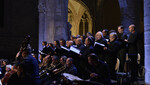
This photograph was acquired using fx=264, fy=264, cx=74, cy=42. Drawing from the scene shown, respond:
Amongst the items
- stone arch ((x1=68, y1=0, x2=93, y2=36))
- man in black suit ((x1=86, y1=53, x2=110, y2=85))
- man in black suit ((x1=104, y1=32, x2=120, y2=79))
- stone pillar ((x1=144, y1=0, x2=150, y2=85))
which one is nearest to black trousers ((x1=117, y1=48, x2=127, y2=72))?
man in black suit ((x1=104, y1=32, x2=120, y2=79))

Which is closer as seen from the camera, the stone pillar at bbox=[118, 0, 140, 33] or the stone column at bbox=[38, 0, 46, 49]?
the stone pillar at bbox=[118, 0, 140, 33]

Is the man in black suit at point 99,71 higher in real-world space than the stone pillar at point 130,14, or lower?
lower

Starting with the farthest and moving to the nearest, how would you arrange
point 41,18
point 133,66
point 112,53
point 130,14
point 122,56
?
point 41,18
point 130,14
point 122,56
point 133,66
point 112,53

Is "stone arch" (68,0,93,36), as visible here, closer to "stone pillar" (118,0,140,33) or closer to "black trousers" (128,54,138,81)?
"stone pillar" (118,0,140,33)

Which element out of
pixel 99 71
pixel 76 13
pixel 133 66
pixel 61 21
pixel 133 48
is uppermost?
pixel 76 13

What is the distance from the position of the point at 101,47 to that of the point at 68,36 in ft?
18.0

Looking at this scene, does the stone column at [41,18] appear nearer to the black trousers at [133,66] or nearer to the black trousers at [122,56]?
the black trousers at [122,56]

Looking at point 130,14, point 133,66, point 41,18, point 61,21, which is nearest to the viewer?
point 133,66

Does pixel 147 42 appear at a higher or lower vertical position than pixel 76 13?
lower

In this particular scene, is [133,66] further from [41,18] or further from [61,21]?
[41,18]

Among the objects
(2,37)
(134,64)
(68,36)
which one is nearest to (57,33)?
(68,36)

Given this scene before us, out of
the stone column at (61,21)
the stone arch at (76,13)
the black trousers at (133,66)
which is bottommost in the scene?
the black trousers at (133,66)

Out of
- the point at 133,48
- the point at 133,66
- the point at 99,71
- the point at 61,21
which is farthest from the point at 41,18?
the point at 99,71

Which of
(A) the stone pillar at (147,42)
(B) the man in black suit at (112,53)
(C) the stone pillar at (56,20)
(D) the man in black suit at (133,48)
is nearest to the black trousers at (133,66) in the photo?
(D) the man in black suit at (133,48)
